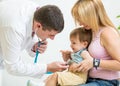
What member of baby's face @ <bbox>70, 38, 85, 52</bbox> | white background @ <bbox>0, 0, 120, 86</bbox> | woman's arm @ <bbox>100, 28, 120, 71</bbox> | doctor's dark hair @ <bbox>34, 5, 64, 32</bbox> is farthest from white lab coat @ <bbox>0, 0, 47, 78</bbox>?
white background @ <bbox>0, 0, 120, 86</bbox>

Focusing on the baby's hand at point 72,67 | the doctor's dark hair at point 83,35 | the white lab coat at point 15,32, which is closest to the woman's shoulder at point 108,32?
the doctor's dark hair at point 83,35

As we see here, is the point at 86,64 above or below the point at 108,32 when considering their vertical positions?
below

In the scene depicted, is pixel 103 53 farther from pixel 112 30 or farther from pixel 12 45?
→ pixel 12 45

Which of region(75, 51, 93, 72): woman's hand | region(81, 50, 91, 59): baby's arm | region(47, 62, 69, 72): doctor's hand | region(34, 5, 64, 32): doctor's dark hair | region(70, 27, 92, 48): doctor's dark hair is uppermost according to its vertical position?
region(34, 5, 64, 32): doctor's dark hair

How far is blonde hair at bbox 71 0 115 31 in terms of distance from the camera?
167cm

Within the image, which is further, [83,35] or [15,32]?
[83,35]

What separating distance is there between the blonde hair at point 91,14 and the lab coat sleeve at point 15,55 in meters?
0.39

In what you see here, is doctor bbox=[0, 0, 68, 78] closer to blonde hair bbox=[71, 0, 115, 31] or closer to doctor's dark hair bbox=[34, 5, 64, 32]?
doctor's dark hair bbox=[34, 5, 64, 32]

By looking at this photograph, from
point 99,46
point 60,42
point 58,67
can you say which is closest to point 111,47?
point 99,46

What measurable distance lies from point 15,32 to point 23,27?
8cm

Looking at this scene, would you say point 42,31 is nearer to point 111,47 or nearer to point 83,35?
point 83,35

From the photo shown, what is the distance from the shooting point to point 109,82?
67.5 inches

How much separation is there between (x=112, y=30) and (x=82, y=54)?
24cm

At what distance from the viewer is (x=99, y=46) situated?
1.67 meters
